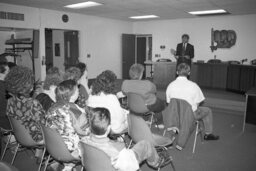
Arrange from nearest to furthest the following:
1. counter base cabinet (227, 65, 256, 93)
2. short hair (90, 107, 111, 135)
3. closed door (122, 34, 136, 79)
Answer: short hair (90, 107, 111, 135)
counter base cabinet (227, 65, 256, 93)
closed door (122, 34, 136, 79)

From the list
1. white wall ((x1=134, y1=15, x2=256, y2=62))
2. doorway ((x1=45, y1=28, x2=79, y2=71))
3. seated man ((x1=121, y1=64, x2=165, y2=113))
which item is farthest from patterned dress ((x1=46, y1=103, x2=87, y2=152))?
white wall ((x1=134, y1=15, x2=256, y2=62))

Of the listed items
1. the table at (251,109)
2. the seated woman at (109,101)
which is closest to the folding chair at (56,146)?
the seated woman at (109,101)

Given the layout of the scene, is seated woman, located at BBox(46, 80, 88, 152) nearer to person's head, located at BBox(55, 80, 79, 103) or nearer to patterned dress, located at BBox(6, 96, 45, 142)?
person's head, located at BBox(55, 80, 79, 103)

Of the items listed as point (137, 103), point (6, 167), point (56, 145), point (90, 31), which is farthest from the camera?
point (90, 31)

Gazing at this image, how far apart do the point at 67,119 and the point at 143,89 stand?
1.82 metres

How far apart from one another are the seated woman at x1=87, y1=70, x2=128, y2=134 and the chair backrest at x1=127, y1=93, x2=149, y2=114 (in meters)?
0.75

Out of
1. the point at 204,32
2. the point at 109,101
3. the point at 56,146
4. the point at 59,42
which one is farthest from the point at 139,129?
the point at 204,32

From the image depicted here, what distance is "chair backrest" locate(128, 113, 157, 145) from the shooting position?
233 cm

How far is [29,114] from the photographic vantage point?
2484 millimetres

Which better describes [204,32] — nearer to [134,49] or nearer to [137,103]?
[134,49]

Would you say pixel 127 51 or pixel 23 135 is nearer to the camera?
pixel 23 135

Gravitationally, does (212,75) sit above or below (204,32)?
below

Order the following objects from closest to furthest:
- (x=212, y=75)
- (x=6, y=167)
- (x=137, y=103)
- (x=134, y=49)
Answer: (x=6, y=167) → (x=137, y=103) → (x=212, y=75) → (x=134, y=49)

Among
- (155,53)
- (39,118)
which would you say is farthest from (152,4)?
(39,118)
